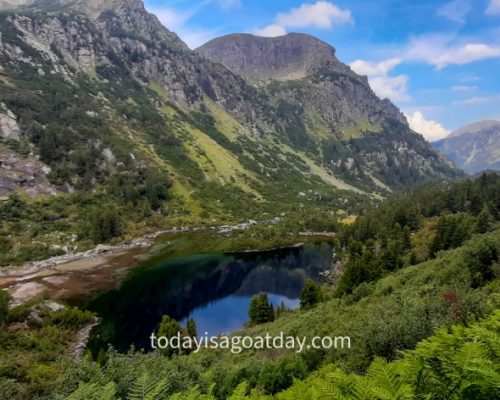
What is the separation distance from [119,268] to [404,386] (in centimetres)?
10097

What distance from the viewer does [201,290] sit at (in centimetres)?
8988

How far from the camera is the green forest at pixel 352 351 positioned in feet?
23.6

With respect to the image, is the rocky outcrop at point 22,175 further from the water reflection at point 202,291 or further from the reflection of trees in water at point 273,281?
the reflection of trees in water at point 273,281

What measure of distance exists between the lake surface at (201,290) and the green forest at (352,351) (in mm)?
7455

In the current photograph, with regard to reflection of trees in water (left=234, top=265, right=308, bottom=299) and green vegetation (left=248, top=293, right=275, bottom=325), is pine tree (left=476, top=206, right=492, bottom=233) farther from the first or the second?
green vegetation (left=248, top=293, right=275, bottom=325)

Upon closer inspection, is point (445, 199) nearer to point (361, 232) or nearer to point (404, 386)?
point (361, 232)

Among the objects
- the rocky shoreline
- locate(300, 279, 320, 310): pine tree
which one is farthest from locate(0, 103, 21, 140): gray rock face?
locate(300, 279, 320, 310): pine tree

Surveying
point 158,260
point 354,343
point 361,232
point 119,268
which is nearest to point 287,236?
Result: point 361,232

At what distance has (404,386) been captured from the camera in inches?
253

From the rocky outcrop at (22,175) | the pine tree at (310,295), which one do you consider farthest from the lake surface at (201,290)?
the rocky outcrop at (22,175)

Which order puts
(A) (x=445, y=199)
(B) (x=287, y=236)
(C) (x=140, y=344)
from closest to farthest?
(C) (x=140, y=344) → (A) (x=445, y=199) → (B) (x=287, y=236)

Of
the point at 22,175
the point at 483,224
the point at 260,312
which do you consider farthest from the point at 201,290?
the point at 22,175

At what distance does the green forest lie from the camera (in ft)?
Answer: 23.6

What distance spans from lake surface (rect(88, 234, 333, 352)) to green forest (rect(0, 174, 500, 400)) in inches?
293
